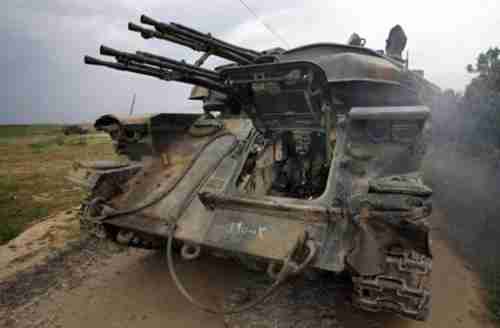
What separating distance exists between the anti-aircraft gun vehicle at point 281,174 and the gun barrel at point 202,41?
0.5 inches

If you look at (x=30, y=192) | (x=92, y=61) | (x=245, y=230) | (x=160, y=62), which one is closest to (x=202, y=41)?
(x=160, y=62)

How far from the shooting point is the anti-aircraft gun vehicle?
7.77 feet

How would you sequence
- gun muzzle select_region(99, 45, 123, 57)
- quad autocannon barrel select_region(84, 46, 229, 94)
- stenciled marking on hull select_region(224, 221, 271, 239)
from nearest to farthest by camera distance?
stenciled marking on hull select_region(224, 221, 271, 239) < gun muzzle select_region(99, 45, 123, 57) < quad autocannon barrel select_region(84, 46, 229, 94)

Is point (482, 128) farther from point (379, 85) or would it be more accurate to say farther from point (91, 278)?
point (91, 278)

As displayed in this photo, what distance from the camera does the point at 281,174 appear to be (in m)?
4.08

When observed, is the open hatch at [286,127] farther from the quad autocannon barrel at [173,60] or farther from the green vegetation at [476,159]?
the green vegetation at [476,159]

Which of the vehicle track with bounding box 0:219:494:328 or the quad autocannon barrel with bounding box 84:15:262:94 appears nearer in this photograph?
the quad autocannon barrel with bounding box 84:15:262:94

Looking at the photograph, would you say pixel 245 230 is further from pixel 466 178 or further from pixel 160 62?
pixel 466 178

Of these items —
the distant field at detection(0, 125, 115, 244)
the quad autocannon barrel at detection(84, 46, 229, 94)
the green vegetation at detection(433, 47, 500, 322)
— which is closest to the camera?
the quad autocannon barrel at detection(84, 46, 229, 94)

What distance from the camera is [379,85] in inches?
163

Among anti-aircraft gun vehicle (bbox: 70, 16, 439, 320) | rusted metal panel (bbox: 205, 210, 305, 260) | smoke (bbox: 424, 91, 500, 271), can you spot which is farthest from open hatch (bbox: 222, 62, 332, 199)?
smoke (bbox: 424, 91, 500, 271)

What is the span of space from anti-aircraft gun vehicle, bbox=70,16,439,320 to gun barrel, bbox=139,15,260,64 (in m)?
0.01

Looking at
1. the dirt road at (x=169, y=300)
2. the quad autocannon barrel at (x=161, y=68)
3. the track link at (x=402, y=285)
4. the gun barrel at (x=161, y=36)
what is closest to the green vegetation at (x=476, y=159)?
the dirt road at (x=169, y=300)

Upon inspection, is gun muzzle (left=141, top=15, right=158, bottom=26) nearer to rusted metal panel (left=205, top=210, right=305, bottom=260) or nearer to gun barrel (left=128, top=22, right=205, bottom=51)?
gun barrel (left=128, top=22, right=205, bottom=51)
